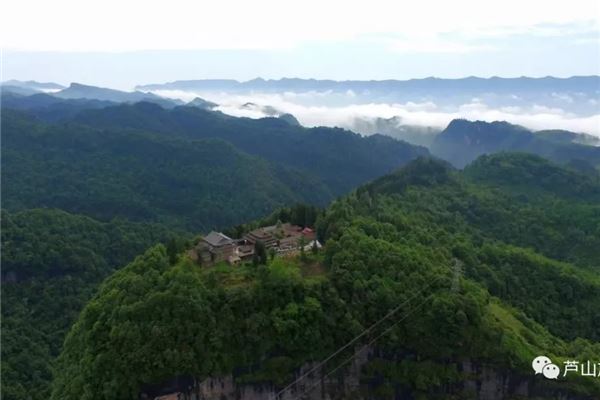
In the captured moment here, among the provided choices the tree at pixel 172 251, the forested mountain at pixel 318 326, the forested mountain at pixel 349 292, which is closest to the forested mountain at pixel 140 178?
the forested mountain at pixel 349 292

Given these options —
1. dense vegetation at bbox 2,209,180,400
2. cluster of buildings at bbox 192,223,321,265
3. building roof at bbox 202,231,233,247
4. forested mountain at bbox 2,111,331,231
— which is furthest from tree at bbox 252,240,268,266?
forested mountain at bbox 2,111,331,231

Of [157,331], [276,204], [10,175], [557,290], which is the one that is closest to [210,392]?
[157,331]

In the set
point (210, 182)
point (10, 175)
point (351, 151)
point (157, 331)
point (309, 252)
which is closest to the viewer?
point (157, 331)

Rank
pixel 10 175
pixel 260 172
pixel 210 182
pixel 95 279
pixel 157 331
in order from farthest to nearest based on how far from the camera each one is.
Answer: pixel 260 172, pixel 210 182, pixel 10 175, pixel 95 279, pixel 157 331

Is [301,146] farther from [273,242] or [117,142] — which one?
[273,242]

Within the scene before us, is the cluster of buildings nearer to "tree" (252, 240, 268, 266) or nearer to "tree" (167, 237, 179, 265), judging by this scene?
"tree" (167, 237, 179, 265)
